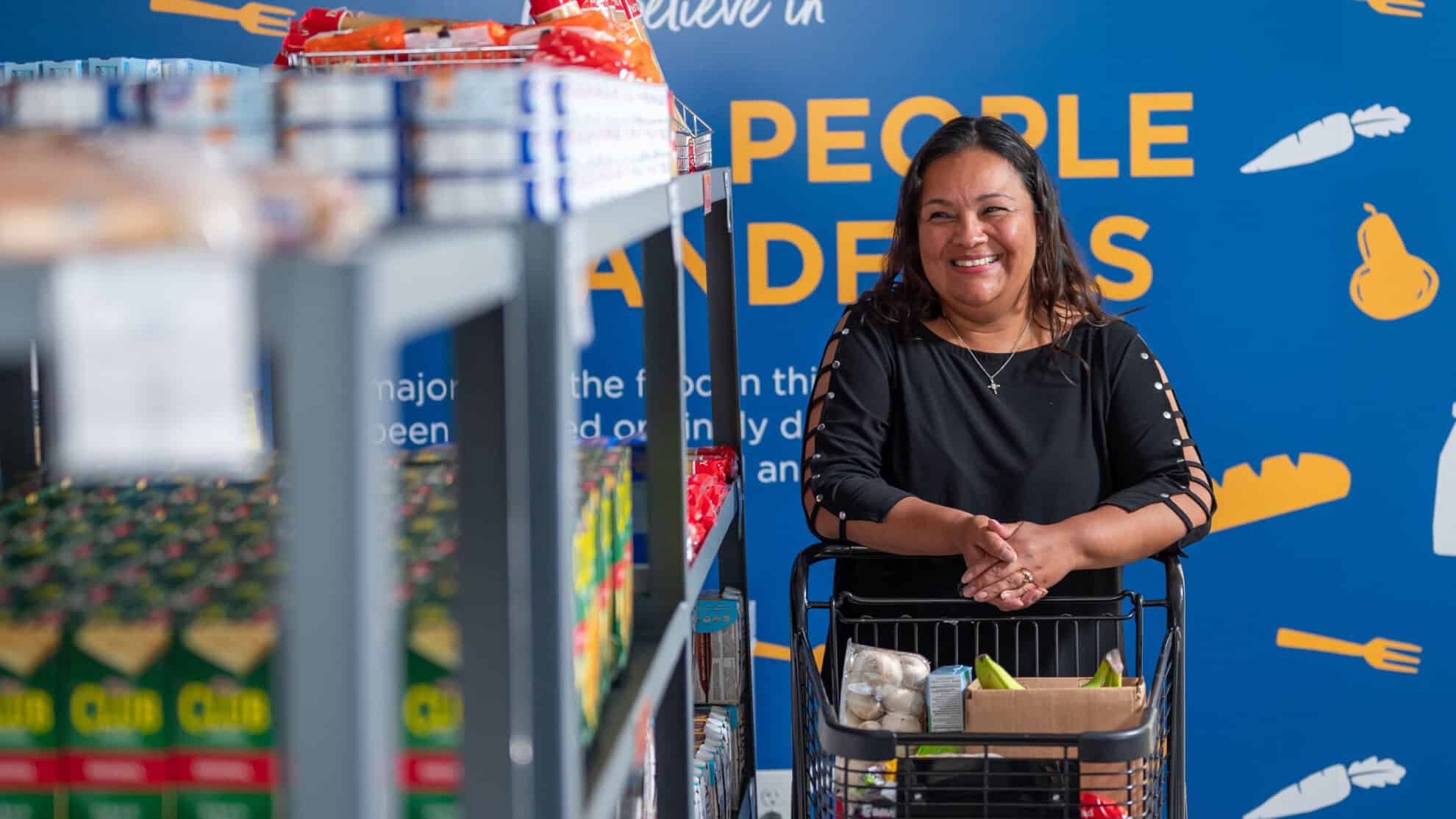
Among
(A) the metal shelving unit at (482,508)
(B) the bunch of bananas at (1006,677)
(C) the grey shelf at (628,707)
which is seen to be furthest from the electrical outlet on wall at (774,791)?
(C) the grey shelf at (628,707)

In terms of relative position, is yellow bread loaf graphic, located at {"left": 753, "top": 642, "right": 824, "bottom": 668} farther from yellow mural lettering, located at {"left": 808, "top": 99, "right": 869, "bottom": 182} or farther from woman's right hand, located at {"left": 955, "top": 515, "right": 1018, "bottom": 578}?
woman's right hand, located at {"left": 955, "top": 515, "right": 1018, "bottom": 578}

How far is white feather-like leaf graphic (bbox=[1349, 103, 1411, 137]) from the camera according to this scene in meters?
3.65

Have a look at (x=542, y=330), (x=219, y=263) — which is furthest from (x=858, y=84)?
(x=219, y=263)

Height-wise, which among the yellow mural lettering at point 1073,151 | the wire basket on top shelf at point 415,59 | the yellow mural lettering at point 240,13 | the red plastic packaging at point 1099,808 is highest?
the yellow mural lettering at point 240,13

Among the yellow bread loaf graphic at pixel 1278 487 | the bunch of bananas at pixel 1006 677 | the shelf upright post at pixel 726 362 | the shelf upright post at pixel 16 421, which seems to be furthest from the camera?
the yellow bread loaf graphic at pixel 1278 487

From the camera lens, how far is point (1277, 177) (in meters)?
3.68

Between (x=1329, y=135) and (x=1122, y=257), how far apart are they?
61 centimetres

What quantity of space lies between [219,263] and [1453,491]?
3.77 m

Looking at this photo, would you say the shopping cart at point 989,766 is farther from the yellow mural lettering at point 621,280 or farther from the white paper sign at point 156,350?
the yellow mural lettering at point 621,280

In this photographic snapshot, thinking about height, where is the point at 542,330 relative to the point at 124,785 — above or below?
above

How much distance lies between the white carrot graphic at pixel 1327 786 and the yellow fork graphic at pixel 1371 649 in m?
0.27

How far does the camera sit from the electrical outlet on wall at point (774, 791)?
3.96 meters

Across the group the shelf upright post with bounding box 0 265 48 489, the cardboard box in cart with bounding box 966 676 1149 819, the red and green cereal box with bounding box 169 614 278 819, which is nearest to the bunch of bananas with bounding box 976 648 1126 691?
the cardboard box in cart with bounding box 966 676 1149 819

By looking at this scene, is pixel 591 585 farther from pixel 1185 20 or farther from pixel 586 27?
pixel 1185 20
